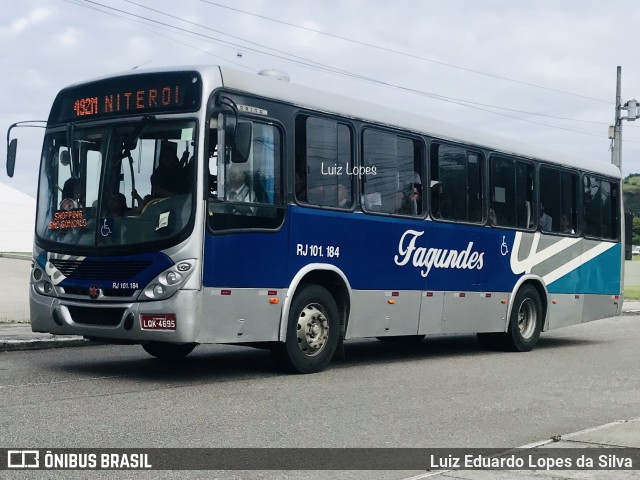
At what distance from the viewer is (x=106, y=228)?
36.0 ft

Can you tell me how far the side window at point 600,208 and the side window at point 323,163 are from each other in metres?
6.87

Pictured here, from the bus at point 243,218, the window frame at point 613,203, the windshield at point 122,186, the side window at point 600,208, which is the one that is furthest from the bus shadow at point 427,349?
the windshield at point 122,186

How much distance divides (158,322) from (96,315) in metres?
0.85

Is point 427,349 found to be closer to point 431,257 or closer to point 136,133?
point 431,257

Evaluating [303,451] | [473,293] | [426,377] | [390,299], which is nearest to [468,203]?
[473,293]

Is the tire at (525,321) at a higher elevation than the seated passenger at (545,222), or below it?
below

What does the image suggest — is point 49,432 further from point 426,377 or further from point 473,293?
point 473,293

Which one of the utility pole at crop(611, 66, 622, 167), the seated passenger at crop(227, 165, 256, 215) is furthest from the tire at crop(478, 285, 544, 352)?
the utility pole at crop(611, 66, 622, 167)

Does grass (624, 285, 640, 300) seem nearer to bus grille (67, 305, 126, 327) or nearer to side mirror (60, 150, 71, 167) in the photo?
side mirror (60, 150, 71, 167)

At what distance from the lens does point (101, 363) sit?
1278 centimetres

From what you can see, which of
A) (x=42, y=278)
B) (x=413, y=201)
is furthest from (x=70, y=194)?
(x=413, y=201)

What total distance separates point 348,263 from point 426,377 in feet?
5.32

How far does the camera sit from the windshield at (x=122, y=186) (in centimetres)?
1070

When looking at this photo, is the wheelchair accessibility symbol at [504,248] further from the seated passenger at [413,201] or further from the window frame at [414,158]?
the seated passenger at [413,201]
